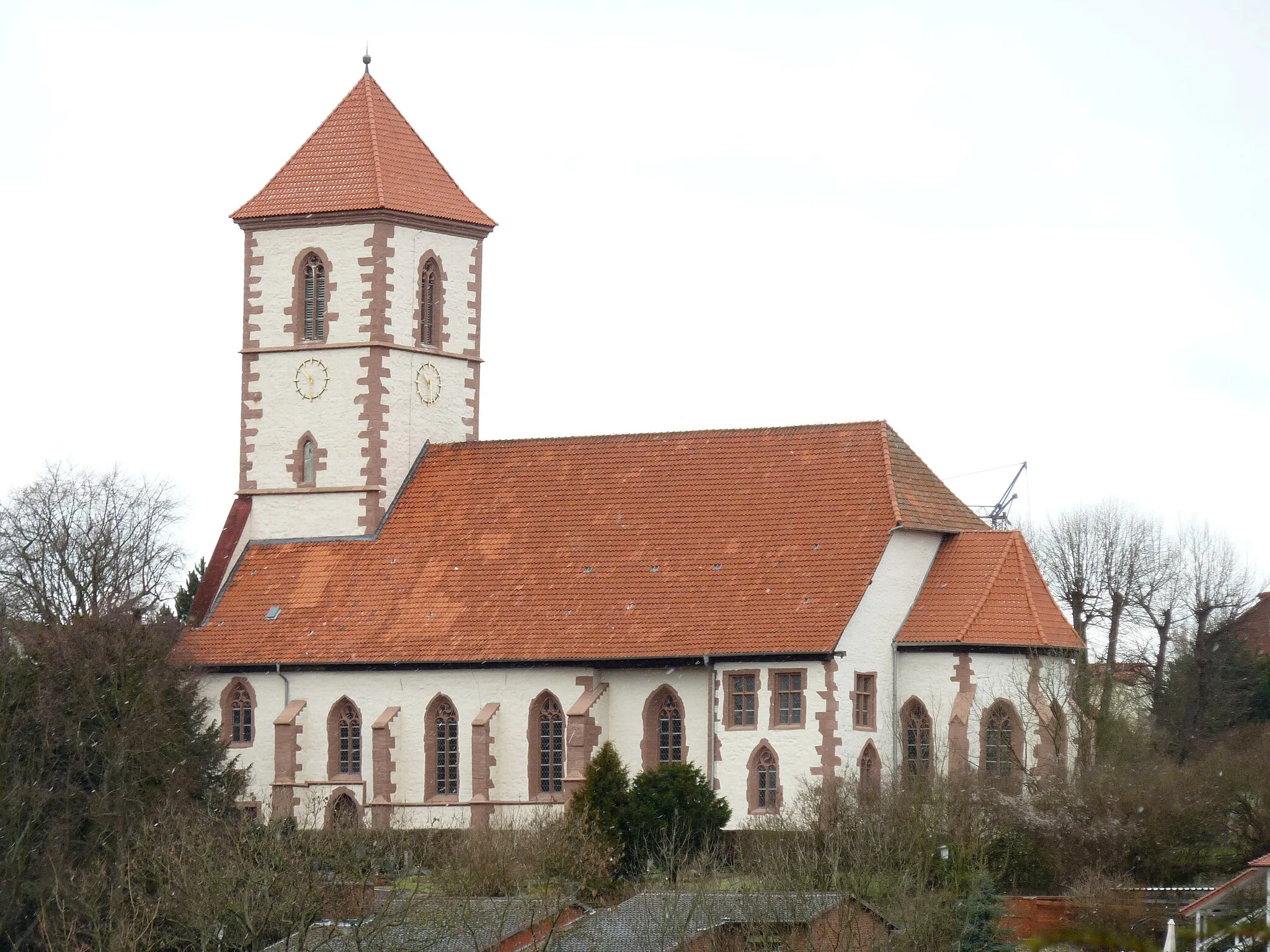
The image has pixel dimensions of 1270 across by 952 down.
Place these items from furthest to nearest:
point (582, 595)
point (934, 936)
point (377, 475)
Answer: point (377, 475), point (582, 595), point (934, 936)

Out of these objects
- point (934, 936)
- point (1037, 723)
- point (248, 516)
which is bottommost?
point (934, 936)

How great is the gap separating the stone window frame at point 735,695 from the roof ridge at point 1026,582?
18.9 ft

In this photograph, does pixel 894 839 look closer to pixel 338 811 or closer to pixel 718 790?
pixel 718 790

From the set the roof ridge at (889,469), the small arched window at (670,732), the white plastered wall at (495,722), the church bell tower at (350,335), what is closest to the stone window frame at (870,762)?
the white plastered wall at (495,722)

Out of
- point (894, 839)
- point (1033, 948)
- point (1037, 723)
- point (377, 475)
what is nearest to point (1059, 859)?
point (894, 839)

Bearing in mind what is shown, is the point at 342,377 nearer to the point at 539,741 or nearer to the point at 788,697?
the point at 539,741

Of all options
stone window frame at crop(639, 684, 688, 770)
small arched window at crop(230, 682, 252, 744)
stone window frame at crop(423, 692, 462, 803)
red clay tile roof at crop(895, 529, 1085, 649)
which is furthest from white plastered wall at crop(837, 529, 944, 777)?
small arched window at crop(230, 682, 252, 744)

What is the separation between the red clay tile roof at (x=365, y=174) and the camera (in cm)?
5606

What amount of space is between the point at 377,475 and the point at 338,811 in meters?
8.34

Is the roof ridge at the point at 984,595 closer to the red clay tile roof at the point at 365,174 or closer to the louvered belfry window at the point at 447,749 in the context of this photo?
the louvered belfry window at the point at 447,749

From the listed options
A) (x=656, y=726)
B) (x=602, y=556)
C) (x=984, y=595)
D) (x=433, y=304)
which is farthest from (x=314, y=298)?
(x=984, y=595)

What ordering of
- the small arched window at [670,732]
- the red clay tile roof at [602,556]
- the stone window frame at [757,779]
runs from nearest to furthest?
1. the stone window frame at [757,779]
2. the small arched window at [670,732]
3. the red clay tile roof at [602,556]

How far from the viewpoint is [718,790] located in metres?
47.4

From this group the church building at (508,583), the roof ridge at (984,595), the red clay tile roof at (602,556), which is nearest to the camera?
the church building at (508,583)
